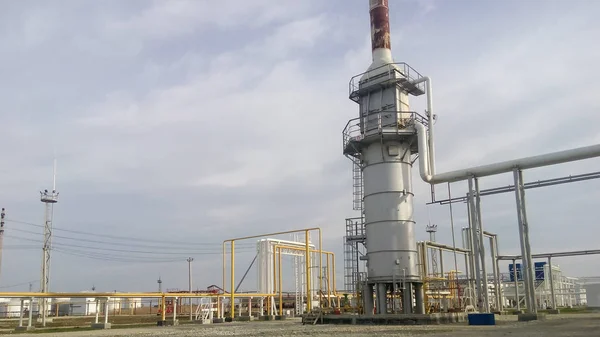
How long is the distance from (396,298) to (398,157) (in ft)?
27.4

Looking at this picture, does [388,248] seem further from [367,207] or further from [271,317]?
[271,317]

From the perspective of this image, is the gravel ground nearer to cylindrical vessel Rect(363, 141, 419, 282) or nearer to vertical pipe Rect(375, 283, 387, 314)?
vertical pipe Rect(375, 283, 387, 314)

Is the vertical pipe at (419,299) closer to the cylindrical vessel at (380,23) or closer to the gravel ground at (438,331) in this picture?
the gravel ground at (438,331)

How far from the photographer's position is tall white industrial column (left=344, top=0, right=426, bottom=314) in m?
29.5

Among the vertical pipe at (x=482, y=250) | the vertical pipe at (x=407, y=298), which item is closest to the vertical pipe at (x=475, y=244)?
the vertical pipe at (x=482, y=250)

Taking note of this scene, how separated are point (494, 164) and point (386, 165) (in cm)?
597

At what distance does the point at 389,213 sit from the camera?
29.9 metres

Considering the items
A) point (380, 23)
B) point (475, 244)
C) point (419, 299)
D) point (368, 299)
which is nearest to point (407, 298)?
point (419, 299)

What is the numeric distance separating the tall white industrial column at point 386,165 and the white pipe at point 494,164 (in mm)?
974

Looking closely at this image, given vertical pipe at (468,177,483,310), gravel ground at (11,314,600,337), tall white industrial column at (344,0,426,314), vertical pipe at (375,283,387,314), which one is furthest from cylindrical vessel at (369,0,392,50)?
gravel ground at (11,314,600,337)

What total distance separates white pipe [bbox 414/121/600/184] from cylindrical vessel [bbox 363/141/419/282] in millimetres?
1263

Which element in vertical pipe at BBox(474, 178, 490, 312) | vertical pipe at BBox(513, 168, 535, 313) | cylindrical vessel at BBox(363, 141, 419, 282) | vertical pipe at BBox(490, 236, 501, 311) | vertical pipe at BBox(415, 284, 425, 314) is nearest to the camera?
vertical pipe at BBox(513, 168, 535, 313)

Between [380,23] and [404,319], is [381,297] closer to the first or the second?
[404,319]

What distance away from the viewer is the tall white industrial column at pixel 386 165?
29.5 meters
